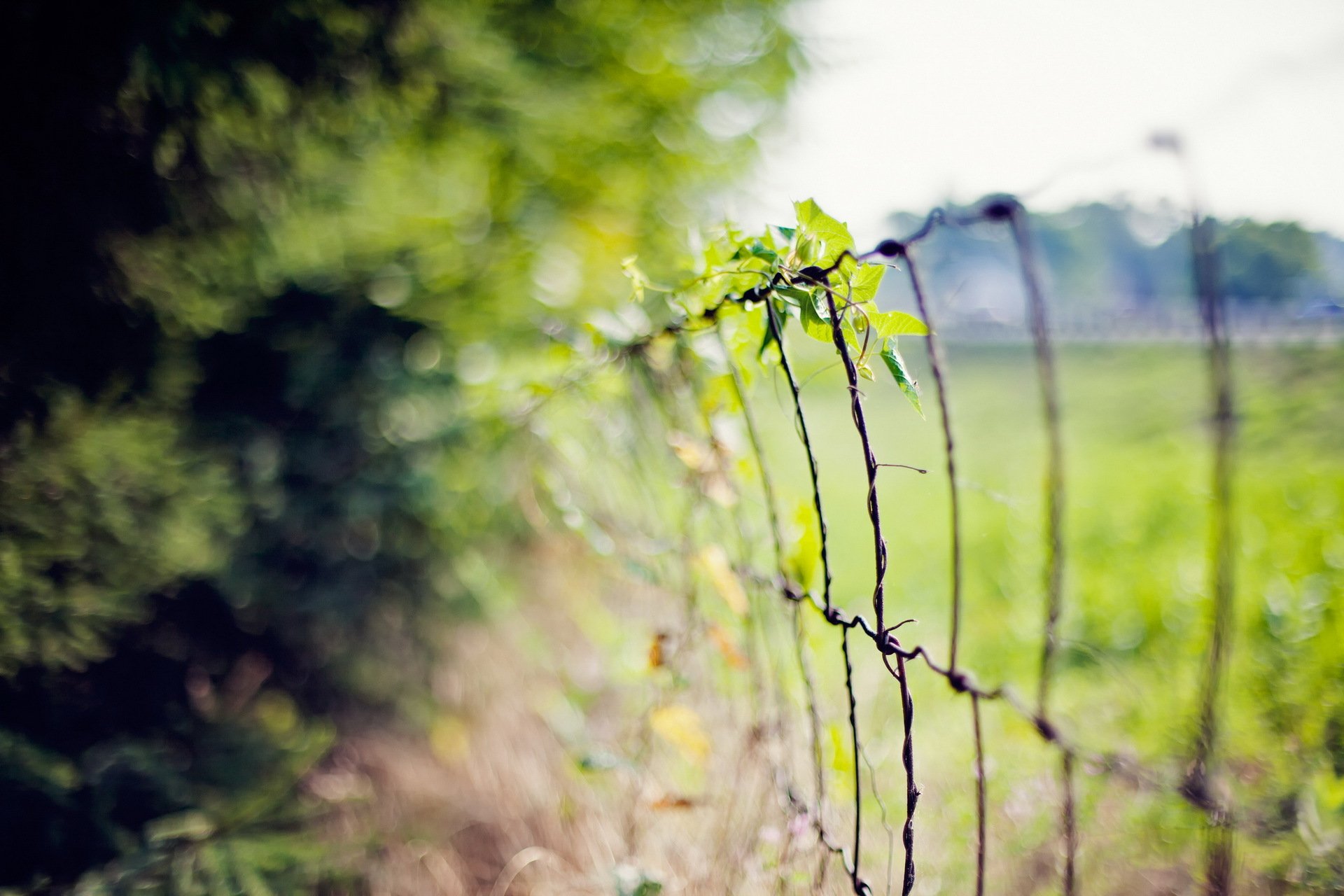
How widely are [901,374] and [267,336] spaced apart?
2441mm

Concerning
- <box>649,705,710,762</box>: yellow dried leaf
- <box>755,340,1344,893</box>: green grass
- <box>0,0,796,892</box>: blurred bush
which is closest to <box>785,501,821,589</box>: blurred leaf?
<box>755,340,1344,893</box>: green grass

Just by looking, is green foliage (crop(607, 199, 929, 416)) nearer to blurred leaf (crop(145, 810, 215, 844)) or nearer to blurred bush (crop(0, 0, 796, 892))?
blurred bush (crop(0, 0, 796, 892))

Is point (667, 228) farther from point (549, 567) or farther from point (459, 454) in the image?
point (549, 567)

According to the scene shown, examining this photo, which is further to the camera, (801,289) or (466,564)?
(466,564)

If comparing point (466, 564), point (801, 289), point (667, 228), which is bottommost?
point (466, 564)

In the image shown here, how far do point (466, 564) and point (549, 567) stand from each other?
1.96 feet

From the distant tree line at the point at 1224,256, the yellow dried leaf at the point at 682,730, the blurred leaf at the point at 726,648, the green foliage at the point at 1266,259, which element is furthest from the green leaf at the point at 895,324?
the green foliage at the point at 1266,259

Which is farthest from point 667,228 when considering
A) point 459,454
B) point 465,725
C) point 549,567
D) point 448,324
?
point 465,725

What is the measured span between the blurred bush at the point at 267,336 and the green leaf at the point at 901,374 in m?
1.64

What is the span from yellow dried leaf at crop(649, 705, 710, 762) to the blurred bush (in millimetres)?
1001

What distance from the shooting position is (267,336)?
88.9 inches

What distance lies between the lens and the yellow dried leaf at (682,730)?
1323 millimetres

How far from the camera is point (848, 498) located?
4.67 m

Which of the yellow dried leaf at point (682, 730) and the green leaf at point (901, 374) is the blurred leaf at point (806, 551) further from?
the yellow dried leaf at point (682, 730)
